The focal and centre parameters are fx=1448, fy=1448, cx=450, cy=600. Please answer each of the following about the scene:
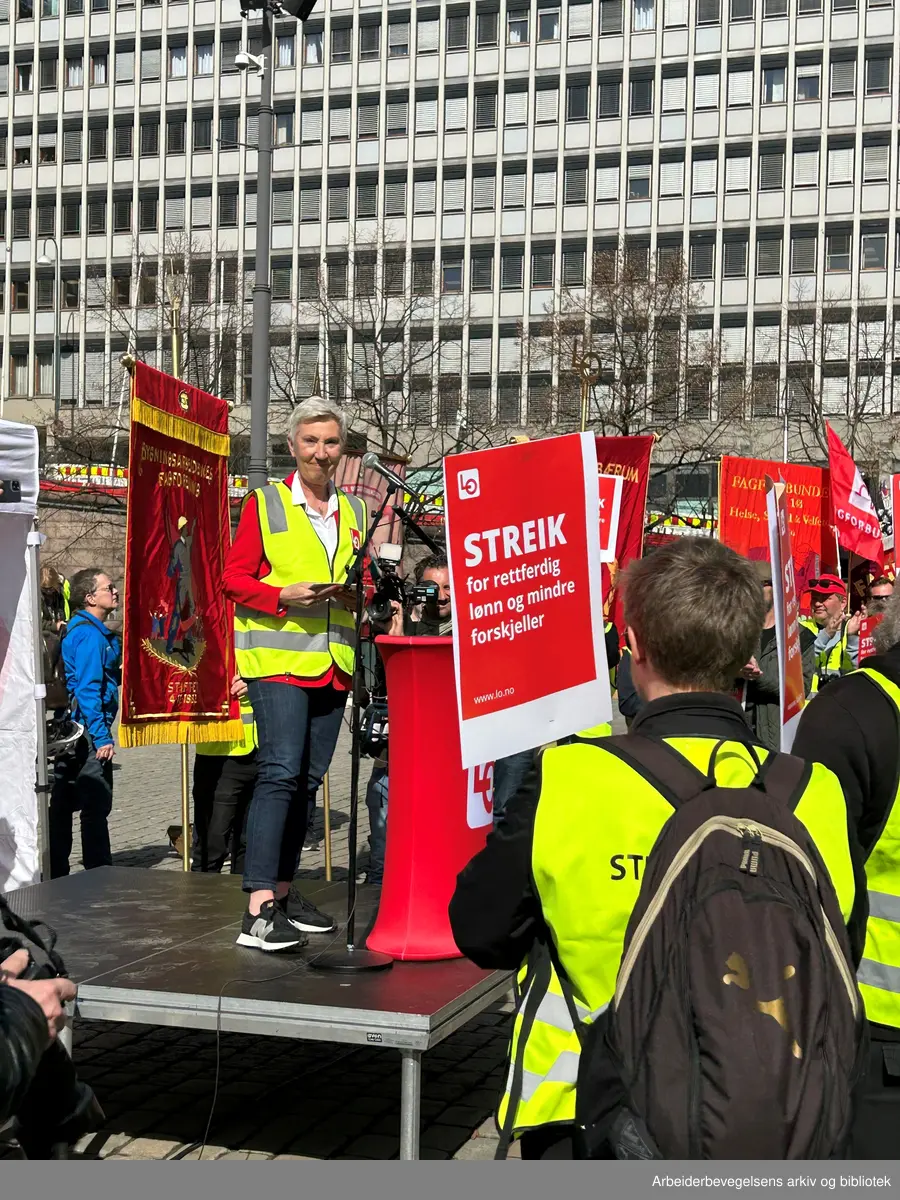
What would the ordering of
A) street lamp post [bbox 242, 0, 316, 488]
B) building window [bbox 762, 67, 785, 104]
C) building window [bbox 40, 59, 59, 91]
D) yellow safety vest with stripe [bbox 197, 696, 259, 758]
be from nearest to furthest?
yellow safety vest with stripe [bbox 197, 696, 259, 758] → street lamp post [bbox 242, 0, 316, 488] → building window [bbox 762, 67, 785, 104] → building window [bbox 40, 59, 59, 91]

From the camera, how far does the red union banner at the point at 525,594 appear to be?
12.1 ft

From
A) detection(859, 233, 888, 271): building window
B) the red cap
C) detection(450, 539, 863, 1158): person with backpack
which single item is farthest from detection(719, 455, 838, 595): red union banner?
detection(859, 233, 888, 271): building window

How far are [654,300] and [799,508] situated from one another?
89.6 feet

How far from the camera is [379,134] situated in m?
61.2

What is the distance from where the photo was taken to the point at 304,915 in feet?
17.7

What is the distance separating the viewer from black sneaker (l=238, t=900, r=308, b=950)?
16.3 feet

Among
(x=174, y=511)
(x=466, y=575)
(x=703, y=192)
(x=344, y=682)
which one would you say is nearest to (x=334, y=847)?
(x=174, y=511)

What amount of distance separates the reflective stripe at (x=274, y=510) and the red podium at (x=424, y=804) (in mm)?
564

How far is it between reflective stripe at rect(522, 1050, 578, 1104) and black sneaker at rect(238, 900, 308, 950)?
9.01 feet

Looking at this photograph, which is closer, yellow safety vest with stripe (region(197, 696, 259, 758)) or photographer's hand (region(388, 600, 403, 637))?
photographer's hand (region(388, 600, 403, 637))

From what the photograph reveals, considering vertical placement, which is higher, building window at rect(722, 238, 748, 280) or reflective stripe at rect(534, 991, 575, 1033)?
building window at rect(722, 238, 748, 280)

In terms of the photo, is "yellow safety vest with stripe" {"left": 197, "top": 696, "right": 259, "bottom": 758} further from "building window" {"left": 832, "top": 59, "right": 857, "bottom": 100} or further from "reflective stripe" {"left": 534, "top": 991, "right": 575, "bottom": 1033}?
"building window" {"left": 832, "top": 59, "right": 857, "bottom": 100}

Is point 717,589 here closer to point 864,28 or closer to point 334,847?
point 334,847

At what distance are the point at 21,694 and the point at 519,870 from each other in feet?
13.0
